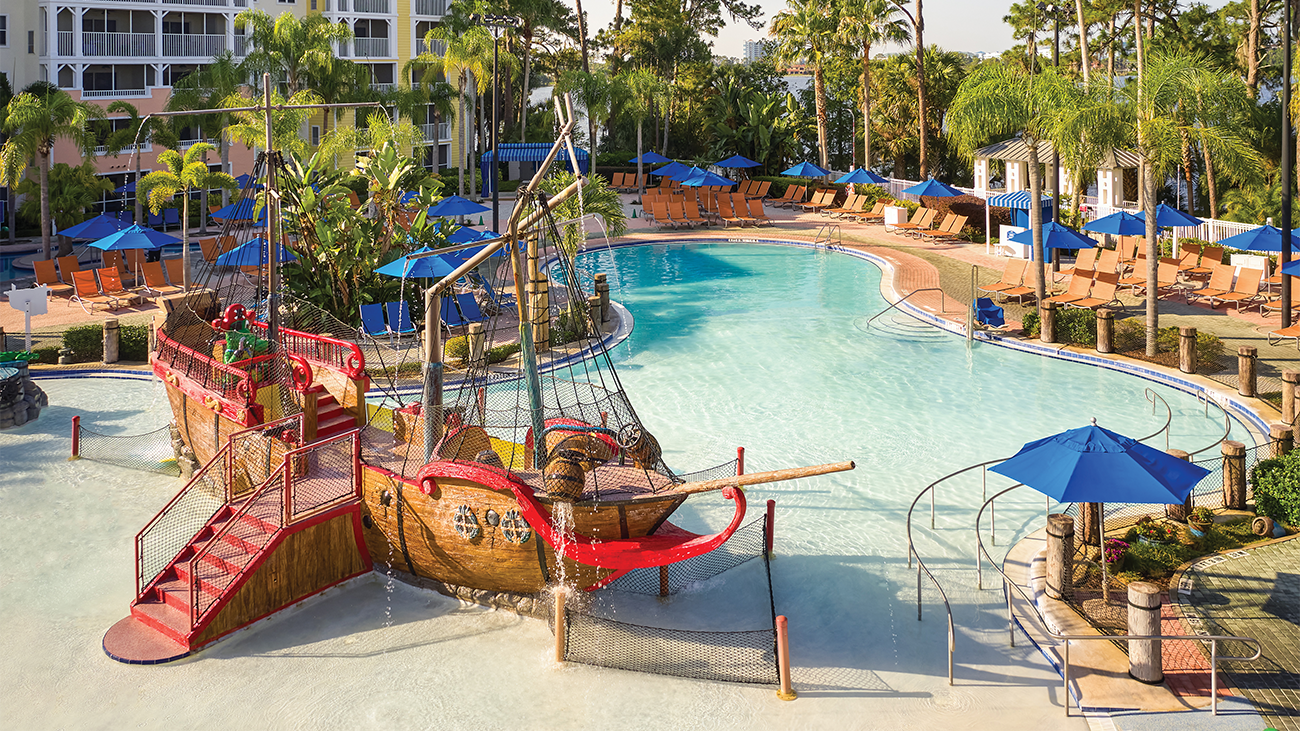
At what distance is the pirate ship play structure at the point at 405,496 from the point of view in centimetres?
1187

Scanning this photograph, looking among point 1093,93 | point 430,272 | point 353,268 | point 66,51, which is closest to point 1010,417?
point 1093,93

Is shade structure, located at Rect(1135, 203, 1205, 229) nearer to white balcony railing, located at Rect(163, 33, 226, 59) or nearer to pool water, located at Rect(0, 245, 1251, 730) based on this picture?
pool water, located at Rect(0, 245, 1251, 730)

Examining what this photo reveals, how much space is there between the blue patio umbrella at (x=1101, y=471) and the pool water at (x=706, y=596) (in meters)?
1.78

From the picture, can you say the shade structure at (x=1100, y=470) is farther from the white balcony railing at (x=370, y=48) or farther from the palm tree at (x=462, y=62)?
the white balcony railing at (x=370, y=48)

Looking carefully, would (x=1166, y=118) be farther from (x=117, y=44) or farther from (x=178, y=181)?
(x=117, y=44)

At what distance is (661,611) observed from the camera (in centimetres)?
1282

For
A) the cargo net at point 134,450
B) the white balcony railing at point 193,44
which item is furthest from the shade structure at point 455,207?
the white balcony railing at point 193,44

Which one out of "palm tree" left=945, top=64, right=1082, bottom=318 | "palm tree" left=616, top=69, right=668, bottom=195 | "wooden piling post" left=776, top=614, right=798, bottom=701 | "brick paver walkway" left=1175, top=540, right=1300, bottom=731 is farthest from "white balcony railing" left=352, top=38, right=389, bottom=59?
"brick paver walkway" left=1175, top=540, right=1300, bottom=731

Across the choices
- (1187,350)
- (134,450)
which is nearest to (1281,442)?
(1187,350)

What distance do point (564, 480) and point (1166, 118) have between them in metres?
14.6

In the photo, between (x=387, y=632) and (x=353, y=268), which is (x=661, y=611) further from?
(x=353, y=268)

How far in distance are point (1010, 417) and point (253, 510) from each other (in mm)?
12709

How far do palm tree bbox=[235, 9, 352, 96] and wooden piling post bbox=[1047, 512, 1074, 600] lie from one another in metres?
35.4

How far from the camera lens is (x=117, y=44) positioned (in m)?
46.0
